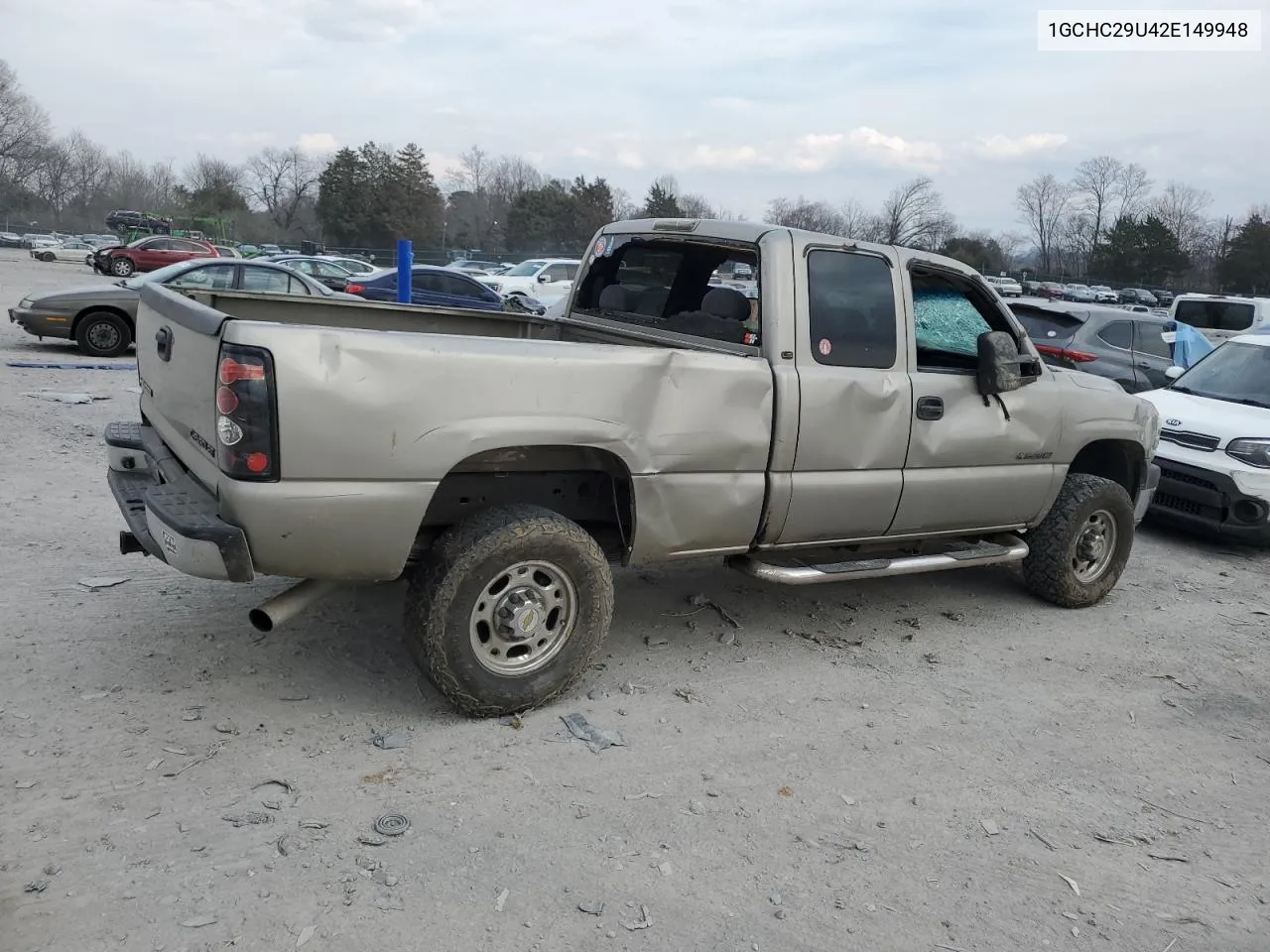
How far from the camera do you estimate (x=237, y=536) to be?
3443 mm

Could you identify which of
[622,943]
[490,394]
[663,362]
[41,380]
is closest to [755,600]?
[663,362]

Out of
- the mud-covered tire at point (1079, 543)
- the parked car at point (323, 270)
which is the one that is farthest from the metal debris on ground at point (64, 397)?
the parked car at point (323, 270)

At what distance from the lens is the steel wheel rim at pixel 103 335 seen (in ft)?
45.1

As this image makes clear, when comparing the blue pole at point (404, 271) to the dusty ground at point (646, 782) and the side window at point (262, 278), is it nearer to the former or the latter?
the side window at point (262, 278)

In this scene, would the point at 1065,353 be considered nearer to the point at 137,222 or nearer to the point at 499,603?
the point at 499,603

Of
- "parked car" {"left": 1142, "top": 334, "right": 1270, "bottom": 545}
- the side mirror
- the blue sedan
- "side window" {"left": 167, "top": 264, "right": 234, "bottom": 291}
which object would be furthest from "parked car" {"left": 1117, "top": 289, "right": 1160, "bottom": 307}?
the side mirror

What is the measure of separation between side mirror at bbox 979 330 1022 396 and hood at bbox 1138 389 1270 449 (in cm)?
379

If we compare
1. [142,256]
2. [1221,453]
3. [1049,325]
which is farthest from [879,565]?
[142,256]

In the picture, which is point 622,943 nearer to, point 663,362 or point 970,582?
point 663,362

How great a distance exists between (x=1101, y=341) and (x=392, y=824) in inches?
429

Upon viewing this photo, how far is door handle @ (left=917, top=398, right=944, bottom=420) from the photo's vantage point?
4941 mm

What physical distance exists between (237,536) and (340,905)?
1292 mm

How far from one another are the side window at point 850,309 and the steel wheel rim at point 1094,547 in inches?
80.2

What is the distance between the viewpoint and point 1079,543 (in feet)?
19.6
